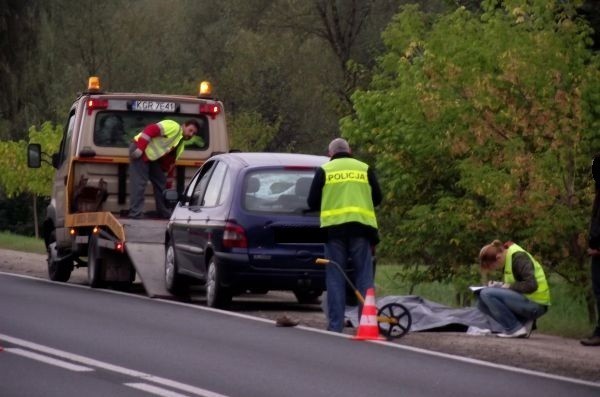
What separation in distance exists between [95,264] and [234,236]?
11.8 feet

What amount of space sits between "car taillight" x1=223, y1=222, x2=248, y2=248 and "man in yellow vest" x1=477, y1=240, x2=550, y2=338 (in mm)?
2656

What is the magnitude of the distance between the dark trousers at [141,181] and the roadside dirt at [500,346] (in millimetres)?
1691

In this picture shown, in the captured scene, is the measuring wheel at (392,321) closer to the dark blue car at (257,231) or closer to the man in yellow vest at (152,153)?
the dark blue car at (257,231)

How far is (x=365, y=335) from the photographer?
45.2ft

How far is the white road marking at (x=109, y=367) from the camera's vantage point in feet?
33.7

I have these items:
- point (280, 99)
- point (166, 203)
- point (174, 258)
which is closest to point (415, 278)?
point (166, 203)

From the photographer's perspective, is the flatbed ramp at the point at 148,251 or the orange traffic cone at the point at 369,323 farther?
the flatbed ramp at the point at 148,251

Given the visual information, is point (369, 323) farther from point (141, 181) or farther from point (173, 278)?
point (141, 181)

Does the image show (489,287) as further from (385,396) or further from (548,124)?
(548,124)

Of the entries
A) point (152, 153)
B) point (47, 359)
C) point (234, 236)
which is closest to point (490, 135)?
point (152, 153)

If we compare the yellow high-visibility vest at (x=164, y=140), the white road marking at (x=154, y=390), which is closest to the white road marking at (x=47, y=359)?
the white road marking at (x=154, y=390)

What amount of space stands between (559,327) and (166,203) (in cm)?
557

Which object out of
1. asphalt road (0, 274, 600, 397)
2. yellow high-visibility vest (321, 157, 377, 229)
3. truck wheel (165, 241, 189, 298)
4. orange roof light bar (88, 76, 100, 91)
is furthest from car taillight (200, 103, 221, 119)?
yellow high-visibility vest (321, 157, 377, 229)

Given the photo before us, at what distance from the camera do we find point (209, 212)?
55.8 feet
